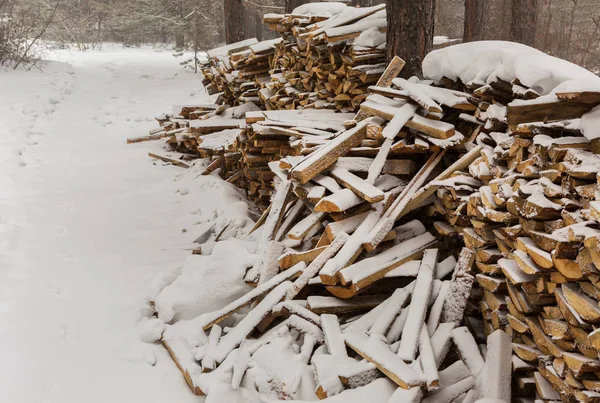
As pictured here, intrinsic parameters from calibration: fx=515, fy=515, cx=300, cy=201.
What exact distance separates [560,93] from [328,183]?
210 cm

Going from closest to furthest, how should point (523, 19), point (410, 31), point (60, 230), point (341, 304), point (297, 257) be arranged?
point (341, 304) → point (297, 257) → point (410, 31) → point (60, 230) → point (523, 19)

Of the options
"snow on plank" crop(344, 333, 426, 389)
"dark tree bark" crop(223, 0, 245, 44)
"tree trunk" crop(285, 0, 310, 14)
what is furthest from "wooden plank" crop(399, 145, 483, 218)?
"dark tree bark" crop(223, 0, 245, 44)

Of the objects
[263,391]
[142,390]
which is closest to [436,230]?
[263,391]

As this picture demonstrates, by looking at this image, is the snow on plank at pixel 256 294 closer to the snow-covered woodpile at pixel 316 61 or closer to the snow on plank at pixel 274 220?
the snow on plank at pixel 274 220

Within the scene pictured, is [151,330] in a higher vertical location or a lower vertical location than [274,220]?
lower

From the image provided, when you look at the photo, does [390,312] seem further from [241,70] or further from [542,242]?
[241,70]

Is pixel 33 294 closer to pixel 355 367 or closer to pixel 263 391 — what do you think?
pixel 263 391

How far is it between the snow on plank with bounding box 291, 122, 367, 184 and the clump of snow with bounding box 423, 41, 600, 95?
104 centimetres

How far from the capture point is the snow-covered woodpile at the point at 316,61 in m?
6.35

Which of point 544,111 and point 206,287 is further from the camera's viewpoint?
point 206,287

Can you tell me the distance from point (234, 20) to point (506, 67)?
32.0 feet

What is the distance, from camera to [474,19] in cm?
1037

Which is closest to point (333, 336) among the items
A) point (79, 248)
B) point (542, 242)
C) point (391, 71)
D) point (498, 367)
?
point (498, 367)

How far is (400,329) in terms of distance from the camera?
386 cm
